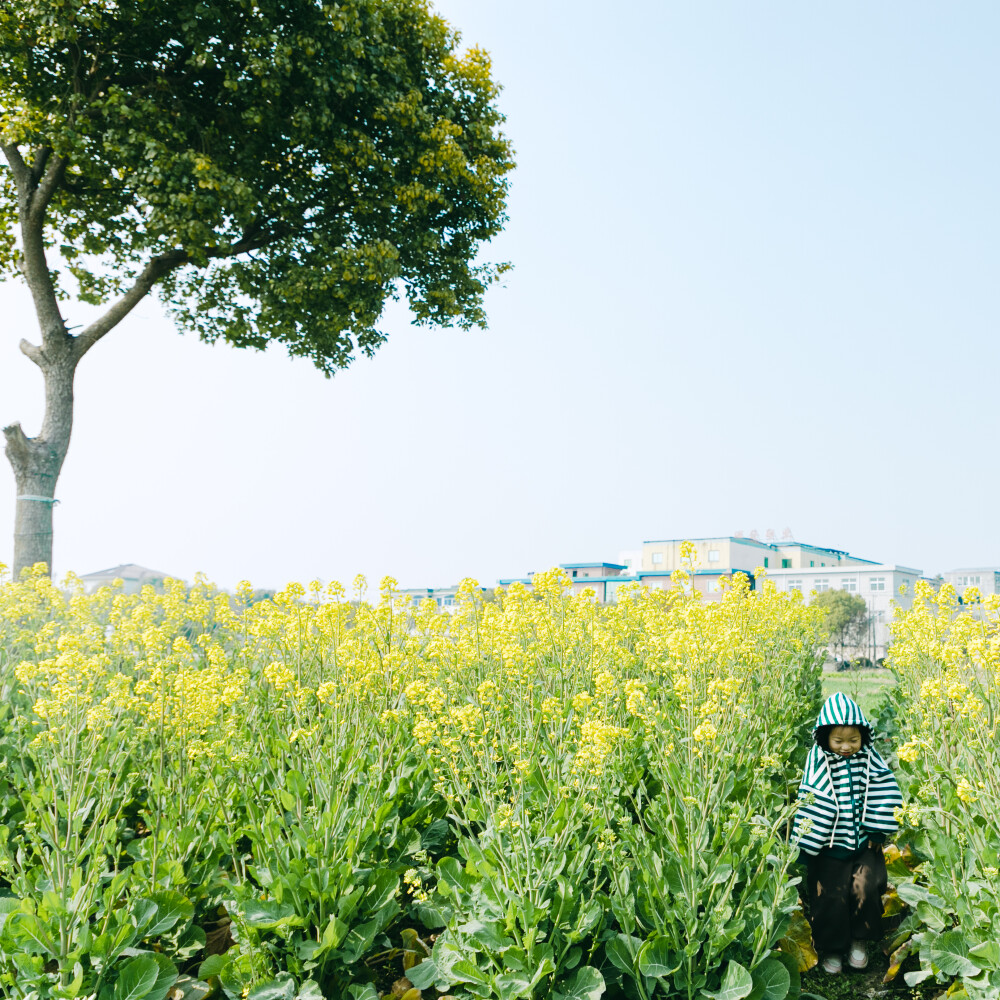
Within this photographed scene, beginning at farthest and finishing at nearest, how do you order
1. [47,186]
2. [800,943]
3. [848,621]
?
[848,621], [47,186], [800,943]

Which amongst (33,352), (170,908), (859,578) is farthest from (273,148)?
(859,578)

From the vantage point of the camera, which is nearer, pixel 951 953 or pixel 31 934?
pixel 31 934

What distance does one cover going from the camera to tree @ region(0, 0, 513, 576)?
1091 centimetres

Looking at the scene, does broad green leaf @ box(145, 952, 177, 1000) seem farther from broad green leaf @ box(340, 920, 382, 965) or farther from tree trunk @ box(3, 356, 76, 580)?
tree trunk @ box(3, 356, 76, 580)

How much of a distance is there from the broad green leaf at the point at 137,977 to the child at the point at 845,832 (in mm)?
2792

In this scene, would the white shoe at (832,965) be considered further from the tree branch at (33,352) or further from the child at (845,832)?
the tree branch at (33,352)

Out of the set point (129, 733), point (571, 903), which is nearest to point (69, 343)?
point (129, 733)

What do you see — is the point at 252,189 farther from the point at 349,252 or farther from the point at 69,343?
the point at 69,343

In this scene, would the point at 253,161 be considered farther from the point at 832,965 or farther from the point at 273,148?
the point at 832,965

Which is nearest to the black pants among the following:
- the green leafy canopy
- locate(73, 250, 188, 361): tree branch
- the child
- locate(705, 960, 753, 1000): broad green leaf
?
the child

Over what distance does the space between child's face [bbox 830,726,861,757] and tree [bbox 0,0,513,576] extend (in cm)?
951

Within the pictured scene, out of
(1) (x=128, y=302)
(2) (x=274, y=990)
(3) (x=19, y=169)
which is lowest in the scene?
(2) (x=274, y=990)

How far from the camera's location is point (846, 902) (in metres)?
3.80

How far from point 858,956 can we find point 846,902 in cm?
27
